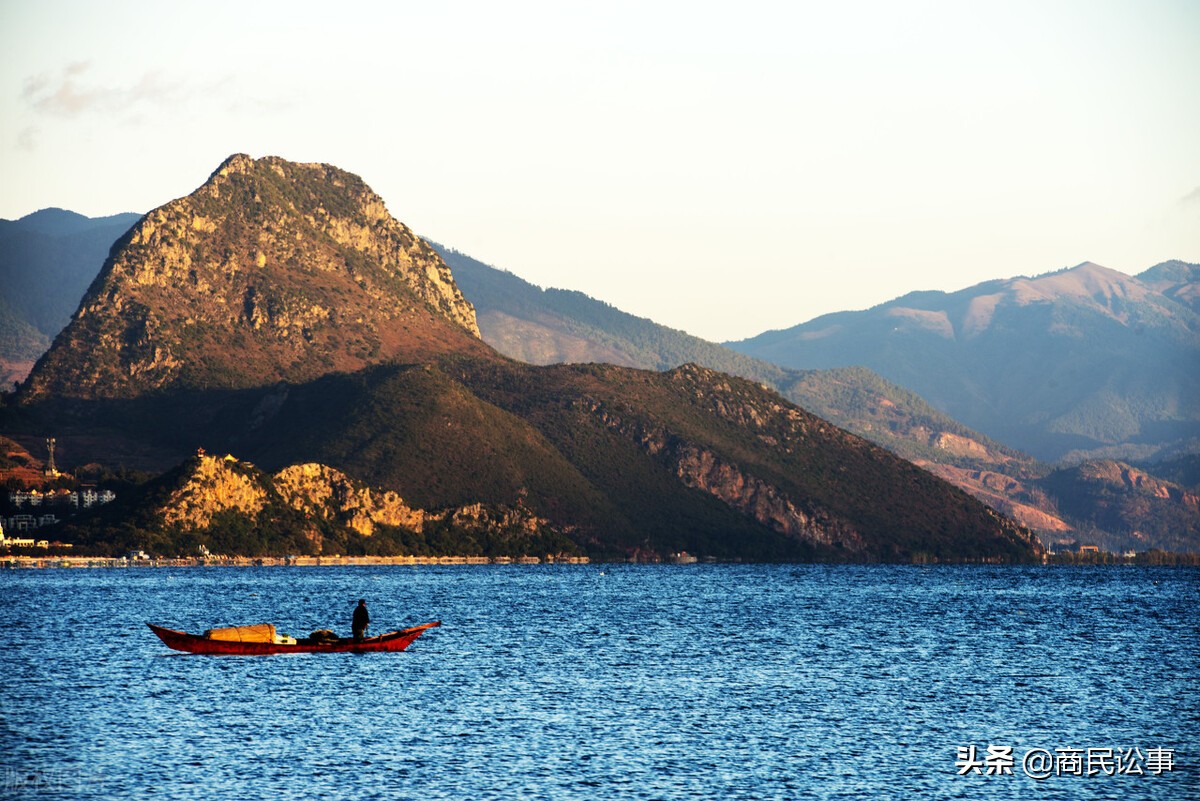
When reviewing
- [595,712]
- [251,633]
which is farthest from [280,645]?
[595,712]

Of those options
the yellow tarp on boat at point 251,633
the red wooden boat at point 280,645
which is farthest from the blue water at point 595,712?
the yellow tarp on boat at point 251,633

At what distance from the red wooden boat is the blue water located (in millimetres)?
964

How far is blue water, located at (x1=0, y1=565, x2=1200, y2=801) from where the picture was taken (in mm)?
62656

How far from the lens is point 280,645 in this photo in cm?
10419

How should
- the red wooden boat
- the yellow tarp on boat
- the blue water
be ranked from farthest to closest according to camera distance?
the red wooden boat < the yellow tarp on boat < the blue water

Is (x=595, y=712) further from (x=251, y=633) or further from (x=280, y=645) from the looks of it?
(x=251, y=633)

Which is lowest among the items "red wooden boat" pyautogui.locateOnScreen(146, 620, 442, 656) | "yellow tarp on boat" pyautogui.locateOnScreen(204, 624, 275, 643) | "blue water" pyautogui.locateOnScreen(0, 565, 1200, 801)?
"blue water" pyautogui.locateOnScreen(0, 565, 1200, 801)

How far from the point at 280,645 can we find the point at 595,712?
3114cm

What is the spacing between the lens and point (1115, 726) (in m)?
77.8

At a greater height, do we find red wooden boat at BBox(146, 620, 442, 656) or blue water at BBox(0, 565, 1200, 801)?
red wooden boat at BBox(146, 620, 442, 656)

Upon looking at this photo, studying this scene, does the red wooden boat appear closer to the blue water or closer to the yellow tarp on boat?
the yellow tarp on boat

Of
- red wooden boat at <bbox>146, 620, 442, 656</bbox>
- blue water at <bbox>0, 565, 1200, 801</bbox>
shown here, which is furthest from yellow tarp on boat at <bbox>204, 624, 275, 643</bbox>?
blue water at <bbox>0, 565, 1200, 801</bbox>

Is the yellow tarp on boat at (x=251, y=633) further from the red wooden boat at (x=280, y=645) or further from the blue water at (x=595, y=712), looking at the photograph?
the blue water at (x=595, y=712)

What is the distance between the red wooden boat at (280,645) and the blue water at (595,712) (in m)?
0.96
